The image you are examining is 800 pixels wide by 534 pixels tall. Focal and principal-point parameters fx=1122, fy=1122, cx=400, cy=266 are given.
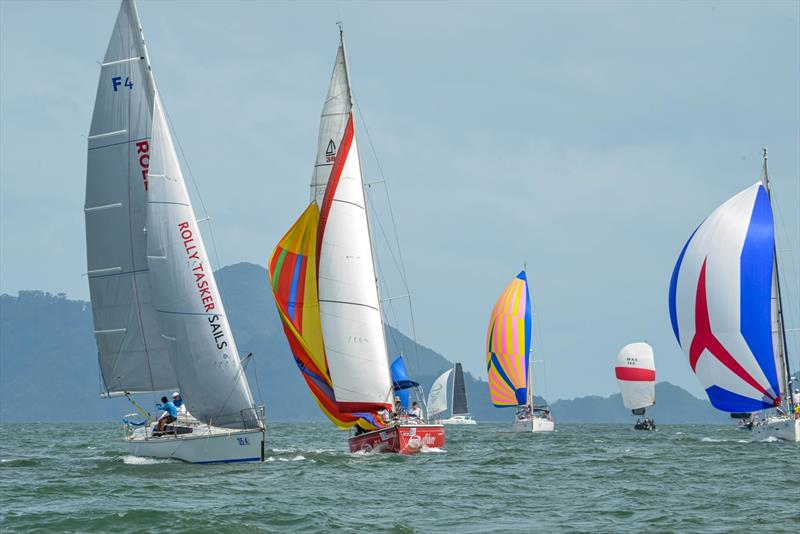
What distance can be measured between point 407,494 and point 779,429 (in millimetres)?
19933

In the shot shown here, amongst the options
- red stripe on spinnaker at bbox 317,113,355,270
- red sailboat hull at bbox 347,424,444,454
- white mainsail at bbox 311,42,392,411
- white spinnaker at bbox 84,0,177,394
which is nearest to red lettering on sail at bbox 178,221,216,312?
white spinnaker at bbox 84,0,177,394

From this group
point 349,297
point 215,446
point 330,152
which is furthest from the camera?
point 330,152

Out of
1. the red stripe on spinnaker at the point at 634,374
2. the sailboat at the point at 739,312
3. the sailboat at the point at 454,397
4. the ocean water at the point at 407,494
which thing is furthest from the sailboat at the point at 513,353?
the sailboat at the point at 454,397

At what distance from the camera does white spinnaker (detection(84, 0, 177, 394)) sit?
30094mm

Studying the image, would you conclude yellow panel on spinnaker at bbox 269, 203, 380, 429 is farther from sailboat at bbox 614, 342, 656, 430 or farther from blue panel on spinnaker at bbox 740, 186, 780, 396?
sailboat at bbox 614, 342, 656, 430

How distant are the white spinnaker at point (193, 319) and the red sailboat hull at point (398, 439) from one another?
180 inches

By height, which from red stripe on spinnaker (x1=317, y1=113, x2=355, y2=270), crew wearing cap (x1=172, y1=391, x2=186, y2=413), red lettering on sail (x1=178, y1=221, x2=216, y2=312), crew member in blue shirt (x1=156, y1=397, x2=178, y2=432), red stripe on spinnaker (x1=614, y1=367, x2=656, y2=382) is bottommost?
crew member in blue shirt (x1=156, y1=397, x2=178, y2=432)

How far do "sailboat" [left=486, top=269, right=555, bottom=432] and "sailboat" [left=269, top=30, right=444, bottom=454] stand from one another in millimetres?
30792

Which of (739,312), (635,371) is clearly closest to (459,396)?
(635,371)

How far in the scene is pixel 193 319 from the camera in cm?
2758

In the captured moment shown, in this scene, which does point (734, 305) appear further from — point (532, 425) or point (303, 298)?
point (532, 425)

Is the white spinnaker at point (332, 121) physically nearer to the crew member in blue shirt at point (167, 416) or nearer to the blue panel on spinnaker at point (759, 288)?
the crew member in blue shirt at point (167, 416)

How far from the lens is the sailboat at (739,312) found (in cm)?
3709

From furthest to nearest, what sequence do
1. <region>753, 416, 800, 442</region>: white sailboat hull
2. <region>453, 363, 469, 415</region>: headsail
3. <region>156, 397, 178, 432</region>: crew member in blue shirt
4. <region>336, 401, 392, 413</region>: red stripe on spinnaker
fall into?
<region>453, 363, 469, 415</region>: headsail < <region>753, 416, 800, 442</region>: white sailboat hull < <region>336, 401, 392, 413</region>: red stripe on spinnaker < <region>156, 397, 178, 432</region>: crew member in blue shirt
